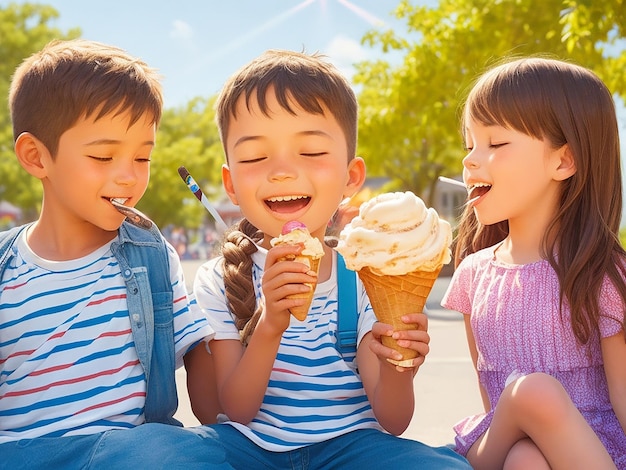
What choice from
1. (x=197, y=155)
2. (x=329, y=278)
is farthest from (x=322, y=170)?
(x=197, y=155)

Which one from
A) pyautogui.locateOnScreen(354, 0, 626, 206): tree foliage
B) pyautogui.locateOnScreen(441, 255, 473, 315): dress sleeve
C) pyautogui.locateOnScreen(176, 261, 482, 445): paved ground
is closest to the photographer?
pyautogui.locateOnScreen(441, 255, 473, 315): dress sleeve

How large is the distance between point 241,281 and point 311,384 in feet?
1.48

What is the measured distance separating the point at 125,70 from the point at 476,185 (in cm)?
135

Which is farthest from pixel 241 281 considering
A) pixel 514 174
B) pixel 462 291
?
pixel 514 174

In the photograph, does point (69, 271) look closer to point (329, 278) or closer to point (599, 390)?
point (329, 278)

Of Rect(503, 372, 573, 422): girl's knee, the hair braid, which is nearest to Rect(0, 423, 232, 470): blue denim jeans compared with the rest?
the hair braid

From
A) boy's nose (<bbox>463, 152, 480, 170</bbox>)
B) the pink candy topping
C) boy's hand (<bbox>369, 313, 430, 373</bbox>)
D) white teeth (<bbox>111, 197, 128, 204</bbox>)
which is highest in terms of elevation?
white teeth (<bbox>111, 197, 128, 204</bbox>)

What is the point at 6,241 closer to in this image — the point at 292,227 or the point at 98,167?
the point at 98,167

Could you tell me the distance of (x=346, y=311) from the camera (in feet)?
8.95

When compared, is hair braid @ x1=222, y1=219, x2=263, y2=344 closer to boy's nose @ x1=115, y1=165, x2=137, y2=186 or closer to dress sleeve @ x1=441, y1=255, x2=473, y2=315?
boy's nose @ x1=115, y1=165, x2=137, y2=186

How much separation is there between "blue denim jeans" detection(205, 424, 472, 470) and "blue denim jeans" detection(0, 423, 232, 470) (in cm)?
17

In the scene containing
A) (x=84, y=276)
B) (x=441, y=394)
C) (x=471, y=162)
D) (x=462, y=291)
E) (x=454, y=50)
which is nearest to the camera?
(x=84, y=276)

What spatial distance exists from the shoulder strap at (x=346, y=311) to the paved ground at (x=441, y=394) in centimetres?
147

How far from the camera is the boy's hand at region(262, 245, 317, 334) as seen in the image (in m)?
2.28
